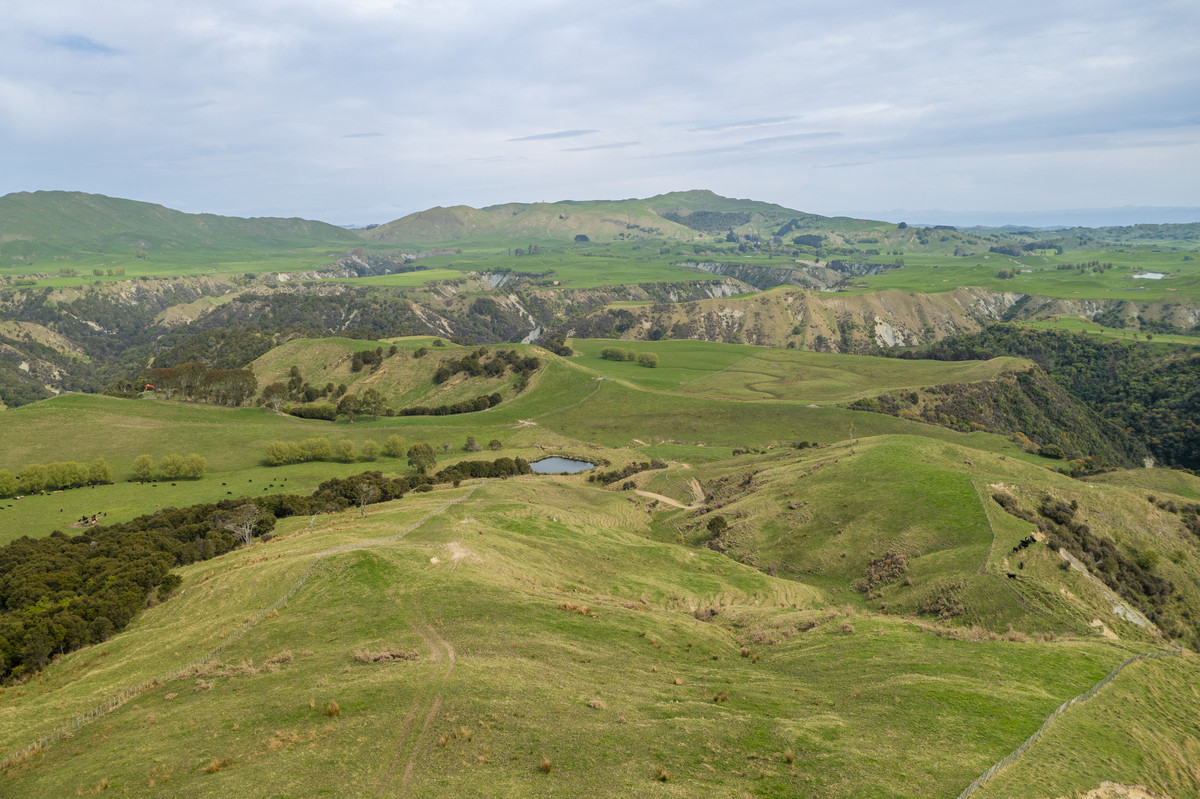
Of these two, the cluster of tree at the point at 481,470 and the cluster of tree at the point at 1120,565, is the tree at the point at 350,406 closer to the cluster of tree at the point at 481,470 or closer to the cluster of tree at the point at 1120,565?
the cluster of tree at the point at 481,470

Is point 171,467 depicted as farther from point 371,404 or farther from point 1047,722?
point 1047,722

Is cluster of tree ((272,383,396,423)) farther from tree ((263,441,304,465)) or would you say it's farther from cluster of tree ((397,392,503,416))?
tree ((263,441,304,465))

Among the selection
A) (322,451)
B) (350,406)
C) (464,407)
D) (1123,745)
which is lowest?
(322,451)

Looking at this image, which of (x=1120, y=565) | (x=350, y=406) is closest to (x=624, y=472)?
(x=1120, y=565)

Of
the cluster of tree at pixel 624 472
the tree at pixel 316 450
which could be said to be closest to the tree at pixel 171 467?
the tree at pixel 316 450

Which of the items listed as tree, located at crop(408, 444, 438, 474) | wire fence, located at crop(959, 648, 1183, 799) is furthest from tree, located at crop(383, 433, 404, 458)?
wire fence, located at crop(959, 648, 1183, 799)

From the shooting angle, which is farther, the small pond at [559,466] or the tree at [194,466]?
the small pond at [559,466]

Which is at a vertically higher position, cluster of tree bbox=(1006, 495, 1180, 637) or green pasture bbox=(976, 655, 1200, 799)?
green pasture bbox=(976, 655, 1200, 799)
